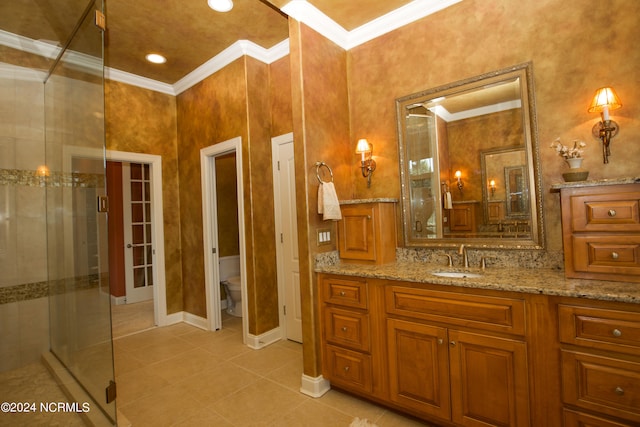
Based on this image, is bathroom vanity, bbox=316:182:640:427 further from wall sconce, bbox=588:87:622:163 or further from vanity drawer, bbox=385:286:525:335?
Result: wall sconce, bbox=588:87:622:163

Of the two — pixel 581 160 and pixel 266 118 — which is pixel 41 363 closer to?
pixel 266 118

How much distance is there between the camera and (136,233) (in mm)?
5312

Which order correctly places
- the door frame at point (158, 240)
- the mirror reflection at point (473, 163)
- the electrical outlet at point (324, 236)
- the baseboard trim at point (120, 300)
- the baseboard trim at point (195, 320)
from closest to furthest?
the mirror reflection at point (473, 163), the electrical outlet at point (324, 236), the baseboard trim at point (195, 320), the door frame at point (158, 240), the baseboard trim at point (120, 300)

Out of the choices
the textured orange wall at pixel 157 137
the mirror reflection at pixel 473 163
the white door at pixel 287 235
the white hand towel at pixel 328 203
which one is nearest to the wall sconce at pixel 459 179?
the mirror reflection at pixel 473 163

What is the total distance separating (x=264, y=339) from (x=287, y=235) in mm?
1097

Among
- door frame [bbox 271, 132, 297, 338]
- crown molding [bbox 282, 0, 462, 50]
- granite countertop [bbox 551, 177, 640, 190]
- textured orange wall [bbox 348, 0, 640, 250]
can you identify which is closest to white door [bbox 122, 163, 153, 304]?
door frame [bbox 271, 132, 297, 338]

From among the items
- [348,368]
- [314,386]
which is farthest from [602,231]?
[314,386]

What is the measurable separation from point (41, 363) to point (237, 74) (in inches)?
124

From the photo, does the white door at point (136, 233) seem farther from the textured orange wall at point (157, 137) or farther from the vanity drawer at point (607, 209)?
the vanity drawer at point (607, 209)

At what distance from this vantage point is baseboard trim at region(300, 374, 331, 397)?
2.33 meters

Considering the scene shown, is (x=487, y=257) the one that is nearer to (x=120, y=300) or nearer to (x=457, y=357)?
(x=457, y=357)

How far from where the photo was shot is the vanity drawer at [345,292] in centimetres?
215

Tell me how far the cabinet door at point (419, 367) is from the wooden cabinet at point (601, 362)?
56cm

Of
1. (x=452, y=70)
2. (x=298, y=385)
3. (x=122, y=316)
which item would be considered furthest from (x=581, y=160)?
(x=122, y=316)
